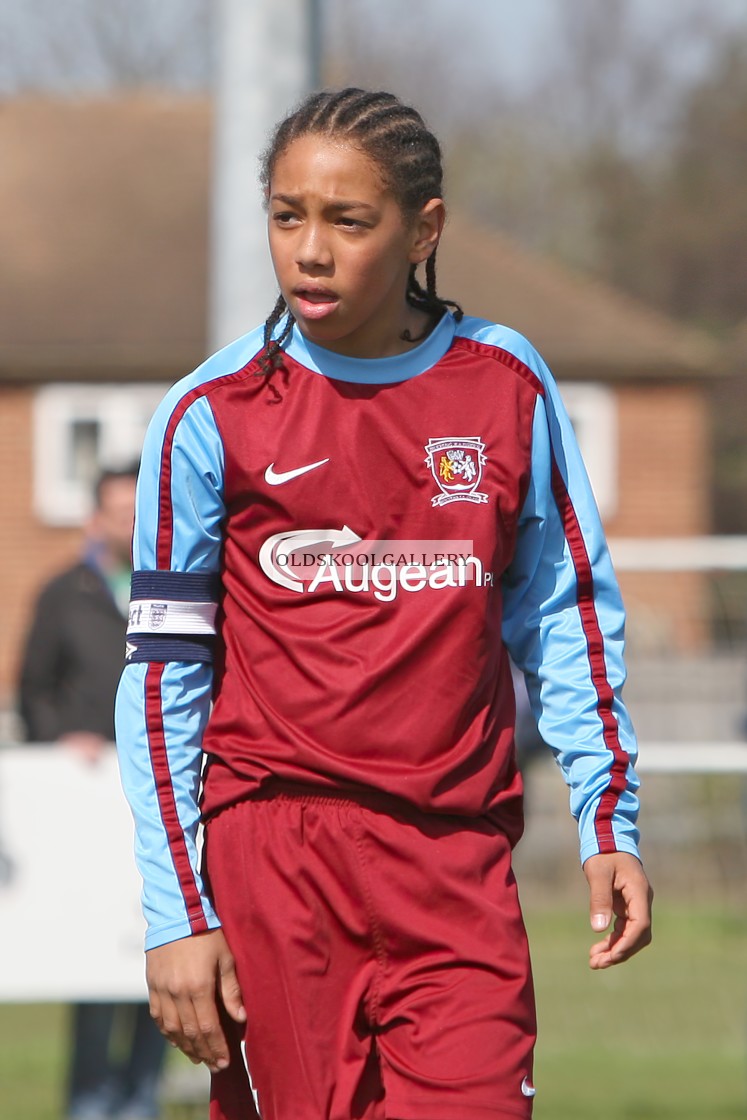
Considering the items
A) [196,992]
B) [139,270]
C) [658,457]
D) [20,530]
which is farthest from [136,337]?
[196,992]

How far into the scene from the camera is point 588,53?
44.1 m

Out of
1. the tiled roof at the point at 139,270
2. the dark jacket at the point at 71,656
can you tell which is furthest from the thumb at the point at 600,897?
the tiled roof at the point at 139,270

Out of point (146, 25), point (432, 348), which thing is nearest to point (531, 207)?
point (146, 25)

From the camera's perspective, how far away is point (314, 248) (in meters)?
2.96

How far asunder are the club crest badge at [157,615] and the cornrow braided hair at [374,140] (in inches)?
15.5

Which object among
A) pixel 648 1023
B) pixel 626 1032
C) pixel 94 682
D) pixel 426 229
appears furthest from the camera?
pixel 648 1023

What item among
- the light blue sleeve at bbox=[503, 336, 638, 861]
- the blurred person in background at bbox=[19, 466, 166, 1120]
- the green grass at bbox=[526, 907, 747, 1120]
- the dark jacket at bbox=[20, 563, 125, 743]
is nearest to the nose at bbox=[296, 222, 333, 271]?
the light blue sleeve at bbox=[503, 336, 638, 861]

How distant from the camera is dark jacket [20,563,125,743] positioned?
711 centimetres

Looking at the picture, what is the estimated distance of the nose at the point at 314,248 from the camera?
2959mm

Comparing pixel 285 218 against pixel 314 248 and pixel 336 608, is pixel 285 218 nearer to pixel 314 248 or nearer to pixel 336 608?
pixel 314 248

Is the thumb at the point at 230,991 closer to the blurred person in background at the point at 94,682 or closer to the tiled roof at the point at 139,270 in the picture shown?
the blurred person in background at the point at 94,682

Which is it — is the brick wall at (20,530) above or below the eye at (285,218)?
below

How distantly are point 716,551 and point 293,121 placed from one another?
5803 millimetres

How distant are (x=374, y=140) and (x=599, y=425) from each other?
26857mm
